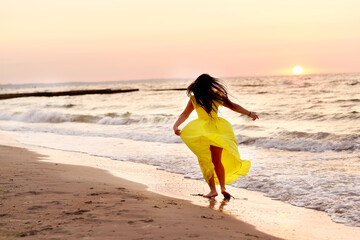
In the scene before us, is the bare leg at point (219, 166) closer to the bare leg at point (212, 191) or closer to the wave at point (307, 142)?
the bare leg at point (212, 191)

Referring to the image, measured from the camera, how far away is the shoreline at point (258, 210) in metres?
4.39

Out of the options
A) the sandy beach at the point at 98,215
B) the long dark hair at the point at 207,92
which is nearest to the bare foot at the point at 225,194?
the sandy beach at the point at 98,215

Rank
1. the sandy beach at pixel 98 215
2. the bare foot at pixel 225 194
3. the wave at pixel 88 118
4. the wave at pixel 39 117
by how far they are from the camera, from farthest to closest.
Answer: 1. the wave at pixel 39 117
2. the wave at pixel 88 118
3. the bare foot at pixel 225 194
4. the sandy beach at pixel 98 215

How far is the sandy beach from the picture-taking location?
358cm

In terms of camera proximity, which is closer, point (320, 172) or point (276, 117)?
point (320, 172)

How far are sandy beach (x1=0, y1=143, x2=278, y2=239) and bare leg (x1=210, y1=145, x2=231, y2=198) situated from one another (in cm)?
77

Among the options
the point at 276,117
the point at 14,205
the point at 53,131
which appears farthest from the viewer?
the point at 276,117

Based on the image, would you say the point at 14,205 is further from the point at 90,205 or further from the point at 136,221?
the point at 136,221

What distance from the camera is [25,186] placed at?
5.32m

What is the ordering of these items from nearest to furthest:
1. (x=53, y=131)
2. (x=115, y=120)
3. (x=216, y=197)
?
1. (x=216, y=197)
2. (x=53, y=131)
3. (x=115, y=120)

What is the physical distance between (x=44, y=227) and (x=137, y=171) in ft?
15.7

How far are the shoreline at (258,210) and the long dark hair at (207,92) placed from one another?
4.34ft

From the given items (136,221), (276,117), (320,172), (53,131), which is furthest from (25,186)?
(276,117)

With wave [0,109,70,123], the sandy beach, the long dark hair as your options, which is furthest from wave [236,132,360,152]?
wave [0,109,70,123]
